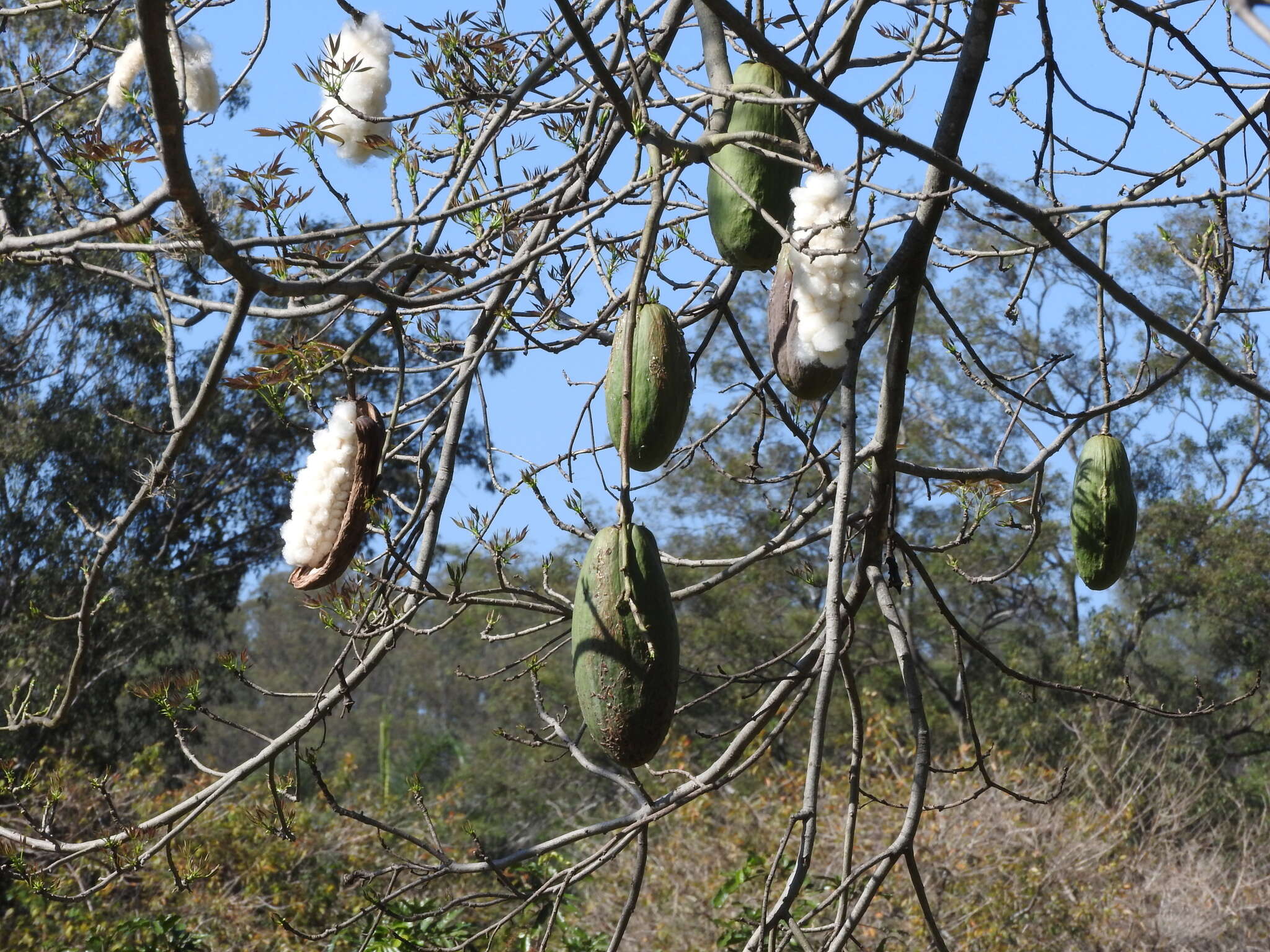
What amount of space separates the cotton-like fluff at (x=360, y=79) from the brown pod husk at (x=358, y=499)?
0.49 m

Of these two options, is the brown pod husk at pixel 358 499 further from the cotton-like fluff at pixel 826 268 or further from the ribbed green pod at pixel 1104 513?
the ribbed green pod at pixel 1104 513

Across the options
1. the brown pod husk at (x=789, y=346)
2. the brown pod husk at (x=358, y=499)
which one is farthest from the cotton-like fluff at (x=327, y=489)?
the brown pod husk at (x=789, y=346)

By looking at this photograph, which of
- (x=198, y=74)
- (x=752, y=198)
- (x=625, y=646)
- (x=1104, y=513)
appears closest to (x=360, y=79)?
(x=198, y=74)

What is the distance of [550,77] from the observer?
164cm

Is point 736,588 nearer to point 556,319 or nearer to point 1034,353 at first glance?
point 1034,353

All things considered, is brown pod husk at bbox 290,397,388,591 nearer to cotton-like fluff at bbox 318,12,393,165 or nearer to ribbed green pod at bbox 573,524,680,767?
ribbed green pod at bbox 573,524,680,767

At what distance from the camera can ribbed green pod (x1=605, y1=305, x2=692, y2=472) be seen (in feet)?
4.02

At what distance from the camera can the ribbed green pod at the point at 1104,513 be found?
1639 millimetres

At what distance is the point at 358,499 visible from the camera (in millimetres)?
1177

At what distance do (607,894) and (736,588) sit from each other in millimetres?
6904

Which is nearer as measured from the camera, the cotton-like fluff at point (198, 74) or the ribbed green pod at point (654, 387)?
the ribbed green pod at point (654, 387)

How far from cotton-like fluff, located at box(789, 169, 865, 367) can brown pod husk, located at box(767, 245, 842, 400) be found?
0.02 meters

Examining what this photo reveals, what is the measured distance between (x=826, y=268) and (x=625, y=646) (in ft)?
1.35

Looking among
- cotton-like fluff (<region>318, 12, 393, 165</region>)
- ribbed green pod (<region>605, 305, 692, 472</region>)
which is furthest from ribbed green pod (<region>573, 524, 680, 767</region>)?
cotton-like fluff (<region>318, 12, 393, 165</region>)
